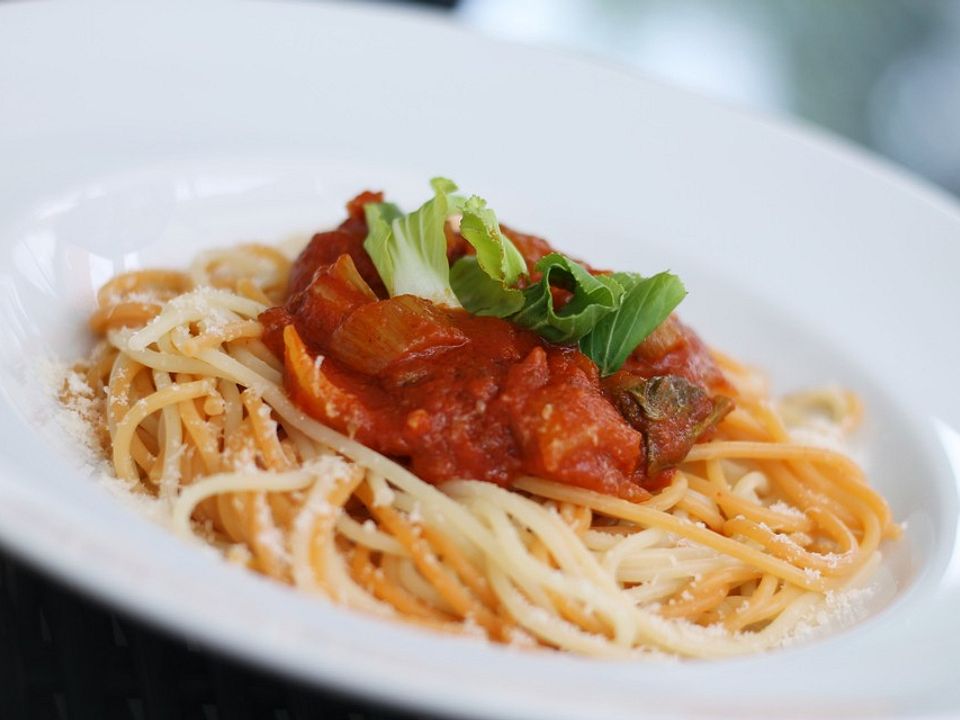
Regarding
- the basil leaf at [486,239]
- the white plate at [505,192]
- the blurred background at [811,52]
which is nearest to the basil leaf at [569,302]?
the basil leaf at [486,239]

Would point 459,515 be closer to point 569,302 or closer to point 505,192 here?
point 569,302

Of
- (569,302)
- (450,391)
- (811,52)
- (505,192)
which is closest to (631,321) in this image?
(569,302)

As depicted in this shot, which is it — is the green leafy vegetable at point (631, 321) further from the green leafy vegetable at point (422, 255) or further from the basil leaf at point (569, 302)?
the green leafy vegetable at point (422, 255)

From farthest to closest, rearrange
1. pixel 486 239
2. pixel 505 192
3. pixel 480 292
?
pixel 505 192
pixel 480 292
pixel 486 239

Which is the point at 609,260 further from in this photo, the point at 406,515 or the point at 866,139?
the point at 866,139

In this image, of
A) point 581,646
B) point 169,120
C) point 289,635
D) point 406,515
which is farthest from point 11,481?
point 169,120

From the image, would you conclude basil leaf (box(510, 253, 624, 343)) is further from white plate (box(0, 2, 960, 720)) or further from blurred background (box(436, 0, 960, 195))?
blurred background (box(436, 0, 960, 195))

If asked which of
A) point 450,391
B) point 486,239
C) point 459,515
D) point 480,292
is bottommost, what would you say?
point 459,515
